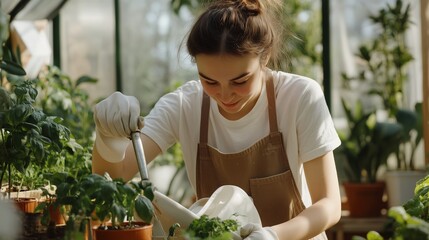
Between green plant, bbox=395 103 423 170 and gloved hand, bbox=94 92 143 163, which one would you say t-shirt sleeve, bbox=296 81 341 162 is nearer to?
gloved hand, bbox=94 92 143 163

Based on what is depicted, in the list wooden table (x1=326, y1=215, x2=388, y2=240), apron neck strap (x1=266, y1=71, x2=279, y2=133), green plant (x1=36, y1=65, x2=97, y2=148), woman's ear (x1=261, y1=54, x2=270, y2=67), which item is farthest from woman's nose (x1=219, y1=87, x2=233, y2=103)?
wooden table (x1=326, y1=215, x2=388, y2=240)

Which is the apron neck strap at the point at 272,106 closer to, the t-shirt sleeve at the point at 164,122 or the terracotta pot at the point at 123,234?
the t-shirt sleeve at the point at 164,122

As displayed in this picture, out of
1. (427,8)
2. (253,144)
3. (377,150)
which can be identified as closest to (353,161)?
(377,150)

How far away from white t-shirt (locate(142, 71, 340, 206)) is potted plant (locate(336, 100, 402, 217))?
298cm

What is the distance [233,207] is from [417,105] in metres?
3.76

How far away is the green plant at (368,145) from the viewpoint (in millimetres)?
5359

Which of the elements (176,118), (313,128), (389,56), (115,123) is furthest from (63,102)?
(389,56)

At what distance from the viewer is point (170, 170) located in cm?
621

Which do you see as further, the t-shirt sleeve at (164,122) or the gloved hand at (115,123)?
the t-shirt sleeve at (164,122)

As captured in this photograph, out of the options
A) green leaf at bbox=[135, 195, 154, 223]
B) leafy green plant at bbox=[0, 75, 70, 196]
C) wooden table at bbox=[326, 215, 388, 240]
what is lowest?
wooden table at bbox=[326, 215, 388, 240]

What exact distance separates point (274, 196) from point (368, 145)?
3.13m

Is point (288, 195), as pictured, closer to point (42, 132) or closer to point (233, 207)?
point (233, 207)

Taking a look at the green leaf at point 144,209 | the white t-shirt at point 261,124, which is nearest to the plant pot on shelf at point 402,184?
the white t-shirt at point 261,124

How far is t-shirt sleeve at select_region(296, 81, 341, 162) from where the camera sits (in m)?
2.25
